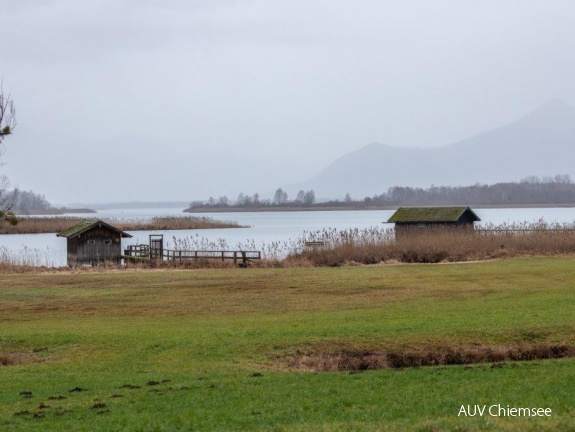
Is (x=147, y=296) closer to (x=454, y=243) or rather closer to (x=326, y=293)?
(x=326, y=293)

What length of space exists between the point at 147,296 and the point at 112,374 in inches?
663

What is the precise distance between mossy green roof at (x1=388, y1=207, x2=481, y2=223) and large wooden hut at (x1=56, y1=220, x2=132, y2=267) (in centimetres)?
2122

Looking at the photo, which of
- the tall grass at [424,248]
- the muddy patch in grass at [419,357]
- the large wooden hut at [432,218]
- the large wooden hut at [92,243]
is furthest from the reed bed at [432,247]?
the muddy patch in grass at [419,357]

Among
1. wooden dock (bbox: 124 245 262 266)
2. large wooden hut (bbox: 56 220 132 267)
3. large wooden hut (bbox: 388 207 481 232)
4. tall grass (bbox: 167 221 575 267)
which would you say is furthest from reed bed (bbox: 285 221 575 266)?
large wooden hut (bbox: 56 220 132 267)

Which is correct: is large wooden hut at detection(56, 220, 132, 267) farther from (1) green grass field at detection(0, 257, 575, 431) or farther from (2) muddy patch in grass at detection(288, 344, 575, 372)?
(2) muddy patch in grass at detection(288, 344, 575, 372)

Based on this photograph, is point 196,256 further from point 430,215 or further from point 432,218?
point 430,215

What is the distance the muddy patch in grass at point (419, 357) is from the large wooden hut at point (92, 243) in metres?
42.7

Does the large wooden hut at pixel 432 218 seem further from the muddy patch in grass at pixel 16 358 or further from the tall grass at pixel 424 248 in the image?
the muddy patch in grass at pixel 16 358

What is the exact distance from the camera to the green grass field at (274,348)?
13805 millimetres

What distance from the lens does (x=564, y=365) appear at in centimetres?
1770

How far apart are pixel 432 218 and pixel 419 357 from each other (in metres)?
44.5

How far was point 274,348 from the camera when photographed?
21.5 metres

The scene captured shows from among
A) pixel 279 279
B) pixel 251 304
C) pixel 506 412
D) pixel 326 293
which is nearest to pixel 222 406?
pixel 506 412

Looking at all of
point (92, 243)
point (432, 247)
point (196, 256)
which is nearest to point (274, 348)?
point (432, 247)
